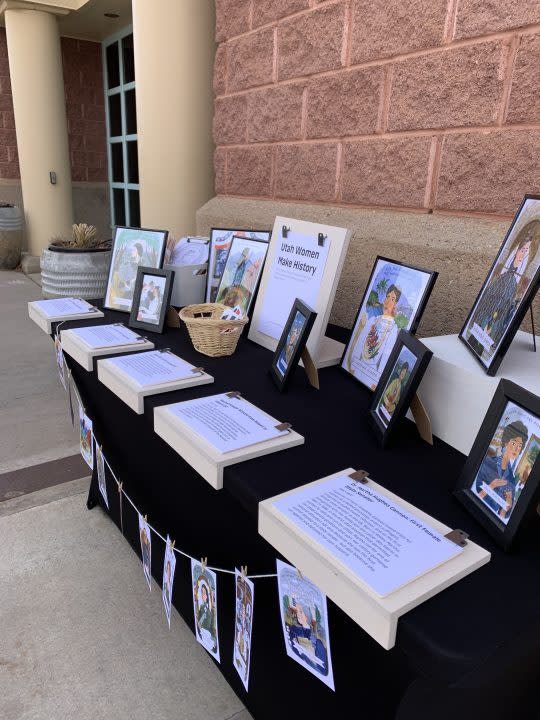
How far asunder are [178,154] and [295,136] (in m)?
0.75

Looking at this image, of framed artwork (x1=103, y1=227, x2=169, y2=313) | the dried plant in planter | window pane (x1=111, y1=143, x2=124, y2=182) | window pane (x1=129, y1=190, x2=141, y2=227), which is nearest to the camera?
framed artwork (x1=103, y1=227, x2=169, y2=313)

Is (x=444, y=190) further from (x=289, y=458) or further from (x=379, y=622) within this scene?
(x=379, y=622)

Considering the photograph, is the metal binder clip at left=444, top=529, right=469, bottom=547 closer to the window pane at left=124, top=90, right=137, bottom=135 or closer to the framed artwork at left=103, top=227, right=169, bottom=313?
the framed artwork at left=103, top=227, right=169, bottom=313

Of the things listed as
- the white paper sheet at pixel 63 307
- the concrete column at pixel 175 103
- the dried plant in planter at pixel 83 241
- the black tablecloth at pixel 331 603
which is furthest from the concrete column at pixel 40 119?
the black tablecloth at pixel 331 603

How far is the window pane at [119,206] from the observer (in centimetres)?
625

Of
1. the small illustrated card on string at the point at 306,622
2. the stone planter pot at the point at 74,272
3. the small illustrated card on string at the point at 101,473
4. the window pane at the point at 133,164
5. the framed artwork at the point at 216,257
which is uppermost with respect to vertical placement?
the window pane at the point at 133,164

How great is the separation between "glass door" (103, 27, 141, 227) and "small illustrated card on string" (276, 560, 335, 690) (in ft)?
17.1

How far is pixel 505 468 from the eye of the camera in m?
0.73

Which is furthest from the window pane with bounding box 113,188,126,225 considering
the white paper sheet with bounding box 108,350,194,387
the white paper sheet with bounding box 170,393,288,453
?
the white paper sheet with bounding box 170,393,288,453

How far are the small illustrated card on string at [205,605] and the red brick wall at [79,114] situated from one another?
6440mm

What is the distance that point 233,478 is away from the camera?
84cm

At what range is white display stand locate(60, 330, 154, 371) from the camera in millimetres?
1320

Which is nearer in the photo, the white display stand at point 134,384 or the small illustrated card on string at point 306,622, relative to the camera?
the small illustrated card on string at point 306,622

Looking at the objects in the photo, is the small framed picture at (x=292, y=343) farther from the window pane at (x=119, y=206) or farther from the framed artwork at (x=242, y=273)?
the window pane at (x=119, y=206)
